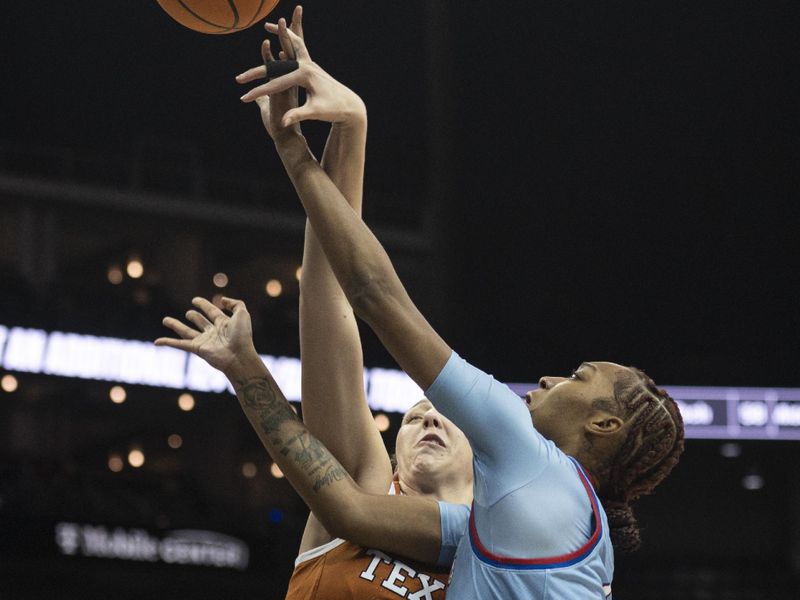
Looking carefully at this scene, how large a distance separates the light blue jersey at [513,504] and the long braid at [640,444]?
1.05ft

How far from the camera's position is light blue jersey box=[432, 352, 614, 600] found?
6.68 ft

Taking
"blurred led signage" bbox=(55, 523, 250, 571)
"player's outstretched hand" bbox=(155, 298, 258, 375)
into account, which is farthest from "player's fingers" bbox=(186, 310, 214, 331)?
"blurred led signage" bbox=(55, 523, 250, 571)

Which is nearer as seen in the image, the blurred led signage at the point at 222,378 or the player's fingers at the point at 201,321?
the player's fingers at the point at 201,321

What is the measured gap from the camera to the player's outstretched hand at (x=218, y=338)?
7.66 feet

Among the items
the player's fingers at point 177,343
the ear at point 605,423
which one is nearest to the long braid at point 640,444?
the ear at point 605,423

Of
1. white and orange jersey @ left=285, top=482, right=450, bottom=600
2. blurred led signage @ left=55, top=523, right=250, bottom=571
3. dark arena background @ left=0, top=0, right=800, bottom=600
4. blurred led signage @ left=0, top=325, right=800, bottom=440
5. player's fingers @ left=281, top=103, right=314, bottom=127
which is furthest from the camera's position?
dark arena background @ left=0, top=0, right=800, bottom=600

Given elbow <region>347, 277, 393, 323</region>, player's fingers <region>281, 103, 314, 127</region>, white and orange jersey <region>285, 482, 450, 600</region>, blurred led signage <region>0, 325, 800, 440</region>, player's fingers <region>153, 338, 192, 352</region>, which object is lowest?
blurred led signage <region>0, 325, 800, 440</region>

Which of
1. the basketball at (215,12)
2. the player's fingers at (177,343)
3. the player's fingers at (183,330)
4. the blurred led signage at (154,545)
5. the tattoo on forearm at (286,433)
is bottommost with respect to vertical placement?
the blurred led signage at (154,545)

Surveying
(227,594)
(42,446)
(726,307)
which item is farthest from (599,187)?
(42,446)

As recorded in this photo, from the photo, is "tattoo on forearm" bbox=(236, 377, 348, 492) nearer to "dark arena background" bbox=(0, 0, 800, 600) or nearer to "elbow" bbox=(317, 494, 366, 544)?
"elbow" bbox=(317, 494, 366, 544)

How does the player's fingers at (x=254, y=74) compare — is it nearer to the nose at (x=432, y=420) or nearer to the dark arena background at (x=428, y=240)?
the nose at (x=432, y=420)

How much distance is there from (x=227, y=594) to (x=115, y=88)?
378 inches

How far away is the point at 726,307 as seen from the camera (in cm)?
1692

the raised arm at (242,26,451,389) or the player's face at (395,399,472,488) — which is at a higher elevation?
the raised arm at (242,26,451,389)
